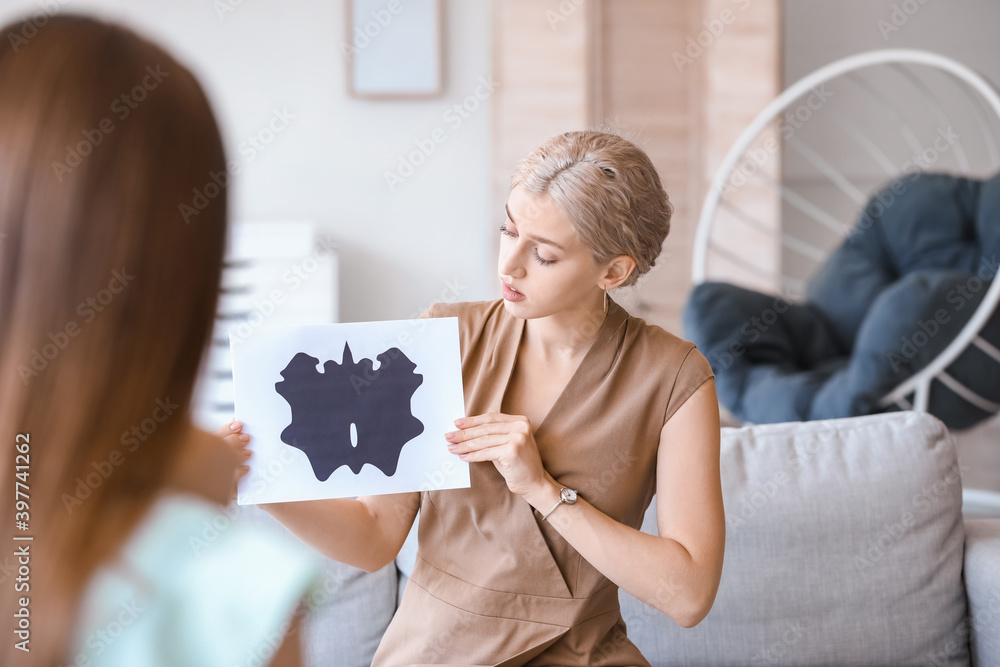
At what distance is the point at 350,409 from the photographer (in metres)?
1.09

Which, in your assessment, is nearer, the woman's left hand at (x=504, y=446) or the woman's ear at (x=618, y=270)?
the woman's left hand at (x=504, y=446)

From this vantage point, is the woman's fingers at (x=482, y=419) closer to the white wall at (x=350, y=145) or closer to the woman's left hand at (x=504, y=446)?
the woman's left hand at (x=504, y=446)

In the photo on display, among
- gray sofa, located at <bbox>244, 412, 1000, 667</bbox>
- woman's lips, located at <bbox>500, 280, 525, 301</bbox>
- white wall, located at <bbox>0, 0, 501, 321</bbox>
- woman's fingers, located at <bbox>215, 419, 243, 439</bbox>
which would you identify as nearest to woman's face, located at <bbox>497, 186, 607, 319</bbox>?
woman's lips, located at <bbox>500, 280, 525, 301</bbox>

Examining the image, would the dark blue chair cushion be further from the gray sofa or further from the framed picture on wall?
the framed picture on wall

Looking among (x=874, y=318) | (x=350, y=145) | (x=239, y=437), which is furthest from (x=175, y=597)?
(x=350, y=145)

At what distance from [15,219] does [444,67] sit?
361 centimetres

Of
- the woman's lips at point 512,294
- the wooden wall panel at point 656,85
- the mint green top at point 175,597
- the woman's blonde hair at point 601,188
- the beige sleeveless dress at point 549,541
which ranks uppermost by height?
the wooden wall panel at point 656,85

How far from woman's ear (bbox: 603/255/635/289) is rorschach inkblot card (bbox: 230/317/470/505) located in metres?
0.24

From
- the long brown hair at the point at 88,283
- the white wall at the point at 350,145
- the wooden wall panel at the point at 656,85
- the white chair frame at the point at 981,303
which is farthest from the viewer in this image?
the white wall at the point at 350,145

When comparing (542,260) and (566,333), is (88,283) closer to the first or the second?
(542,260)

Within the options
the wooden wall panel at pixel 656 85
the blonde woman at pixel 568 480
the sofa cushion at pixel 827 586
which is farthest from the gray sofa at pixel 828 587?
the wooden wall panel at pixel 656 85

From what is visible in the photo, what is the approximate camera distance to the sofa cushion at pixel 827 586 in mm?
1463

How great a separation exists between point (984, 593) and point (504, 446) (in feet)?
3.03

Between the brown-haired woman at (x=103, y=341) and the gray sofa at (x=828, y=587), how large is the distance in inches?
36.6
